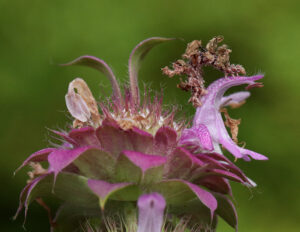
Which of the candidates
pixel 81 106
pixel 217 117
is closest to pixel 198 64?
pixel 217 117

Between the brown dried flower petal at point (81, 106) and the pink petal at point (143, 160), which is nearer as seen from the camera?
the pink petal at point (143, 160)

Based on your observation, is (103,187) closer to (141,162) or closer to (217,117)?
(141,162)

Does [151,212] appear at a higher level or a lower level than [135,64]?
lower

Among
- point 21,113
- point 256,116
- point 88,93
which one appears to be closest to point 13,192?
point 21,113

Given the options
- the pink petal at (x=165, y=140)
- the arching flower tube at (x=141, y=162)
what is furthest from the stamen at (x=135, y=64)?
the pink petal at (x=165, y=140)

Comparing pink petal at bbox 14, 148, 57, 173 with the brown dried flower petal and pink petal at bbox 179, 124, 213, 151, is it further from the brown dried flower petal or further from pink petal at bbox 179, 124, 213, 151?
pink petal at bbox 179, 124, 213, 151

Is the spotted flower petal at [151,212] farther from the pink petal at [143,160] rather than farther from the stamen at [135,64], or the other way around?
the stamen at [135,64]

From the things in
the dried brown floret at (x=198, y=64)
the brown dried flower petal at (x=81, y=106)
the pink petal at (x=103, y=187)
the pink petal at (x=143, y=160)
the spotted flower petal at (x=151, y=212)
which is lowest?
the spotted flower petal at (x=151, y=212)
